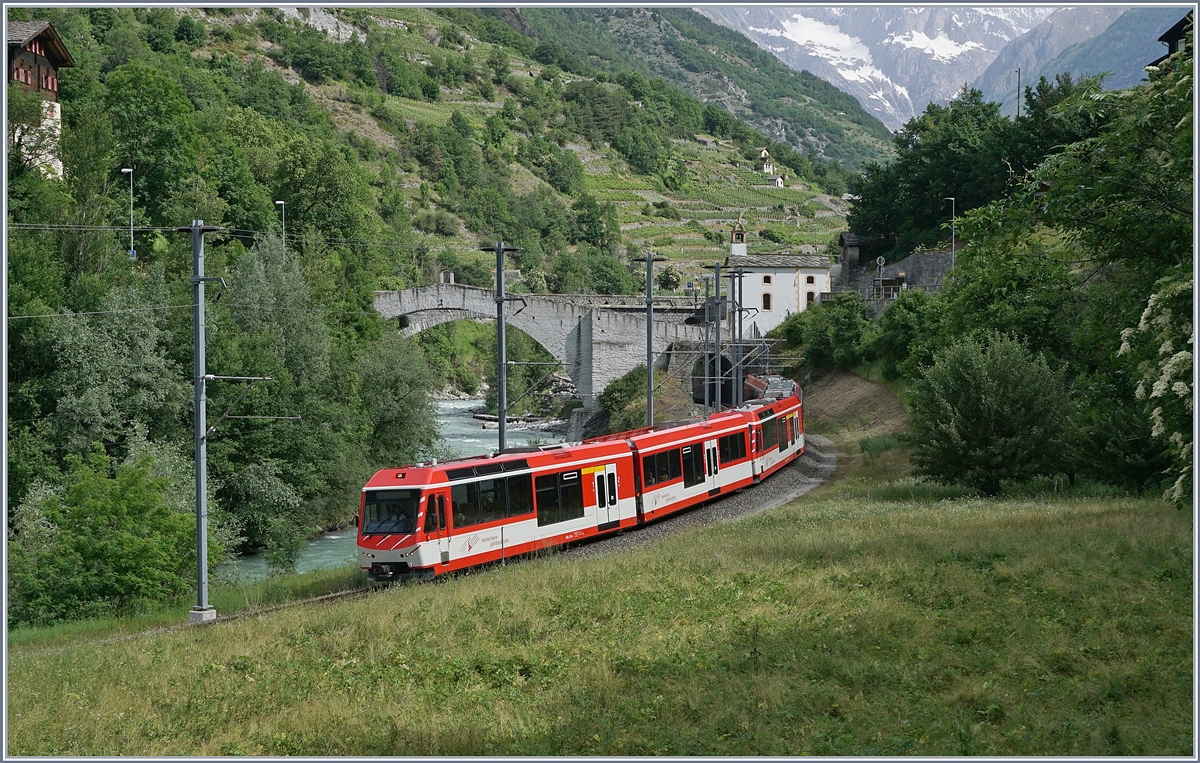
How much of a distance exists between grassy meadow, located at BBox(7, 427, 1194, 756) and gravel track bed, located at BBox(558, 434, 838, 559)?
5.04 m

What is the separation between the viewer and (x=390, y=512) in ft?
63.8

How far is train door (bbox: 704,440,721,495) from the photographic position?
95.6 feet

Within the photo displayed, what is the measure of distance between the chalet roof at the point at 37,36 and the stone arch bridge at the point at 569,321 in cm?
2148

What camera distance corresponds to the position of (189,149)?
5884 cm

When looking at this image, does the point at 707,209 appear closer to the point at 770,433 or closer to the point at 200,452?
the point at 770,433

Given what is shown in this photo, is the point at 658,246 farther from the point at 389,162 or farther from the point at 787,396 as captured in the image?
the point at 787,396

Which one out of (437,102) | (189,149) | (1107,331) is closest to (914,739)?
(1107,331)

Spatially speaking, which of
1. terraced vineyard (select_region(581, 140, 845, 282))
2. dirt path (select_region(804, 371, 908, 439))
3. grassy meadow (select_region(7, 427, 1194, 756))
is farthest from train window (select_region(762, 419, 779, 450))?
terraced vineyard (select_region(581, 140, 845, 282))

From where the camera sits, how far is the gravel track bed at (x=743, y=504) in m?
23.4

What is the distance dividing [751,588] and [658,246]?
120114 mm

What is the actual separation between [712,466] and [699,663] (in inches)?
685

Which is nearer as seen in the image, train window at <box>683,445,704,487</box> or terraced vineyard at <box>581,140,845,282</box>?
train window at <box>683,445,704,487</box>

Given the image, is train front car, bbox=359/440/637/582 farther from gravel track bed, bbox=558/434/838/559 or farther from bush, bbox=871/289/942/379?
bush, bbox=871/289/942/379

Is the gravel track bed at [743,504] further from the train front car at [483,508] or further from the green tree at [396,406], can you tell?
the green tree at [396,406]
